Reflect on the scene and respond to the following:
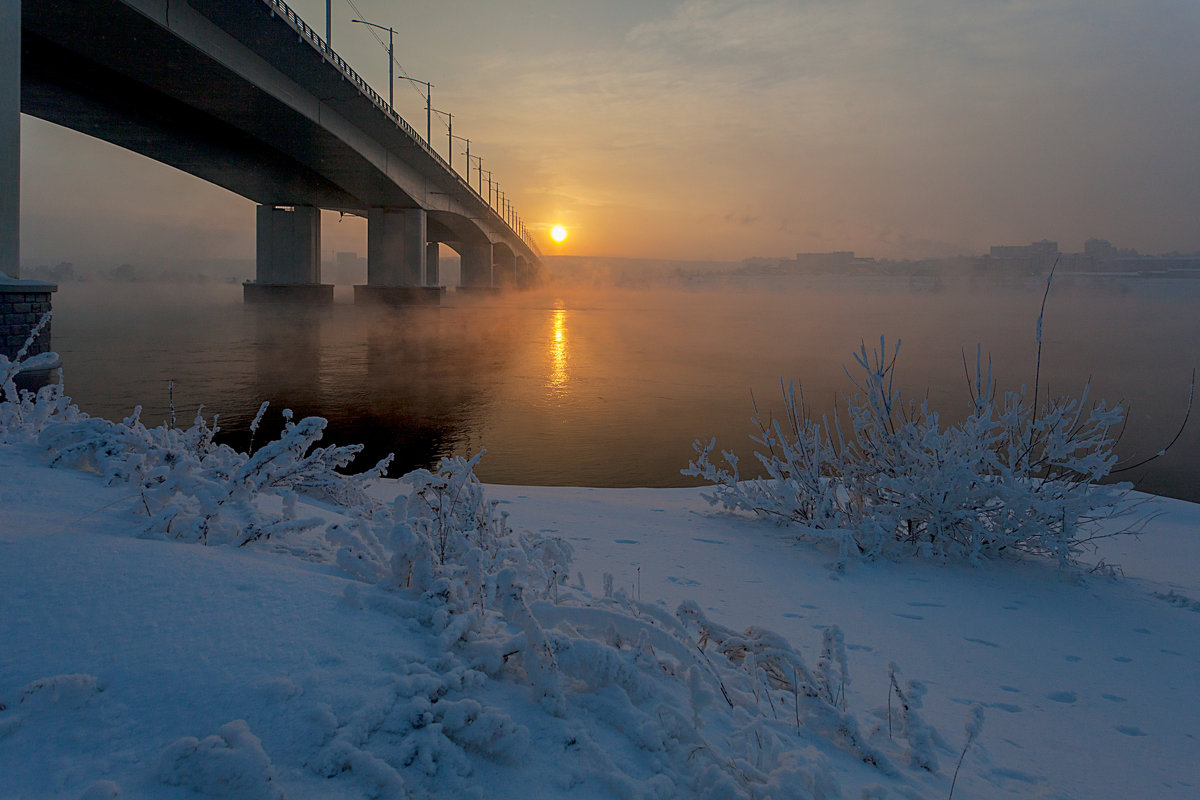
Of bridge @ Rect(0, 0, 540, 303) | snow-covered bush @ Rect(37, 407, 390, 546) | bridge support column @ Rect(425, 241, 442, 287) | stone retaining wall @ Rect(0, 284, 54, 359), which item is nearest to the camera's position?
snow-covered bush @ Rect(37, 407, 390, 546)

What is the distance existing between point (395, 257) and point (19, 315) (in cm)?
4085

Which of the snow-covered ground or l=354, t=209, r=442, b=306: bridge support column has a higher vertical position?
l=354, t=209, r=442, b=306: bridge support column

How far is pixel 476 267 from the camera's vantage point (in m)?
88.2

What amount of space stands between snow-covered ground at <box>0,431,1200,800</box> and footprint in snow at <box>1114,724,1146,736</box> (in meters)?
0.01

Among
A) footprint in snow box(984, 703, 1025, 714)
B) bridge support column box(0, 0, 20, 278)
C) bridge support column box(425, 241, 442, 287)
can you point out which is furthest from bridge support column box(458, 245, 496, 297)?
footprint in snow box(984, 703, 1025, 714)

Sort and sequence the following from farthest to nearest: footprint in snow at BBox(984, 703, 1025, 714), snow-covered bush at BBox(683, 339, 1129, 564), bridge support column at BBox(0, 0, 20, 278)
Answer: bridge support column at BBox(0, 0, 20, 278), snow-covered bush at BBox(683, 339, 1129, 564), footprint in snow at BBox(984, 703, 1025, 714)

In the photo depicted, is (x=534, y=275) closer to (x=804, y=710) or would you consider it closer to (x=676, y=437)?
(x=676, y=437)

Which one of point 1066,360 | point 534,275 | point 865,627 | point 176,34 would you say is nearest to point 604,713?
point 865,627

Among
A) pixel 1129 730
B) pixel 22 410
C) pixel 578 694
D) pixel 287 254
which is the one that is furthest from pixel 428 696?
pixel 287 254

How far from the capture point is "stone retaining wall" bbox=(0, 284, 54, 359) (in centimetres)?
1366

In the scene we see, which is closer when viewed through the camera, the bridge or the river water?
the river water

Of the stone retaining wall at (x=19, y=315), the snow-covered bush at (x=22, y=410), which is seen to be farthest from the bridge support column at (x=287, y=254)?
the snow-covered bush at (x=22, y=410)

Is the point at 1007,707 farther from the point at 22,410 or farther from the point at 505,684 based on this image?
the point at 22,410

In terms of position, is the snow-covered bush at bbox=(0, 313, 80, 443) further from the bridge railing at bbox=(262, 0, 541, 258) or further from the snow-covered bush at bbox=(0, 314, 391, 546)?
the bridge railing at bbox=(262, 0, 541, 258)
